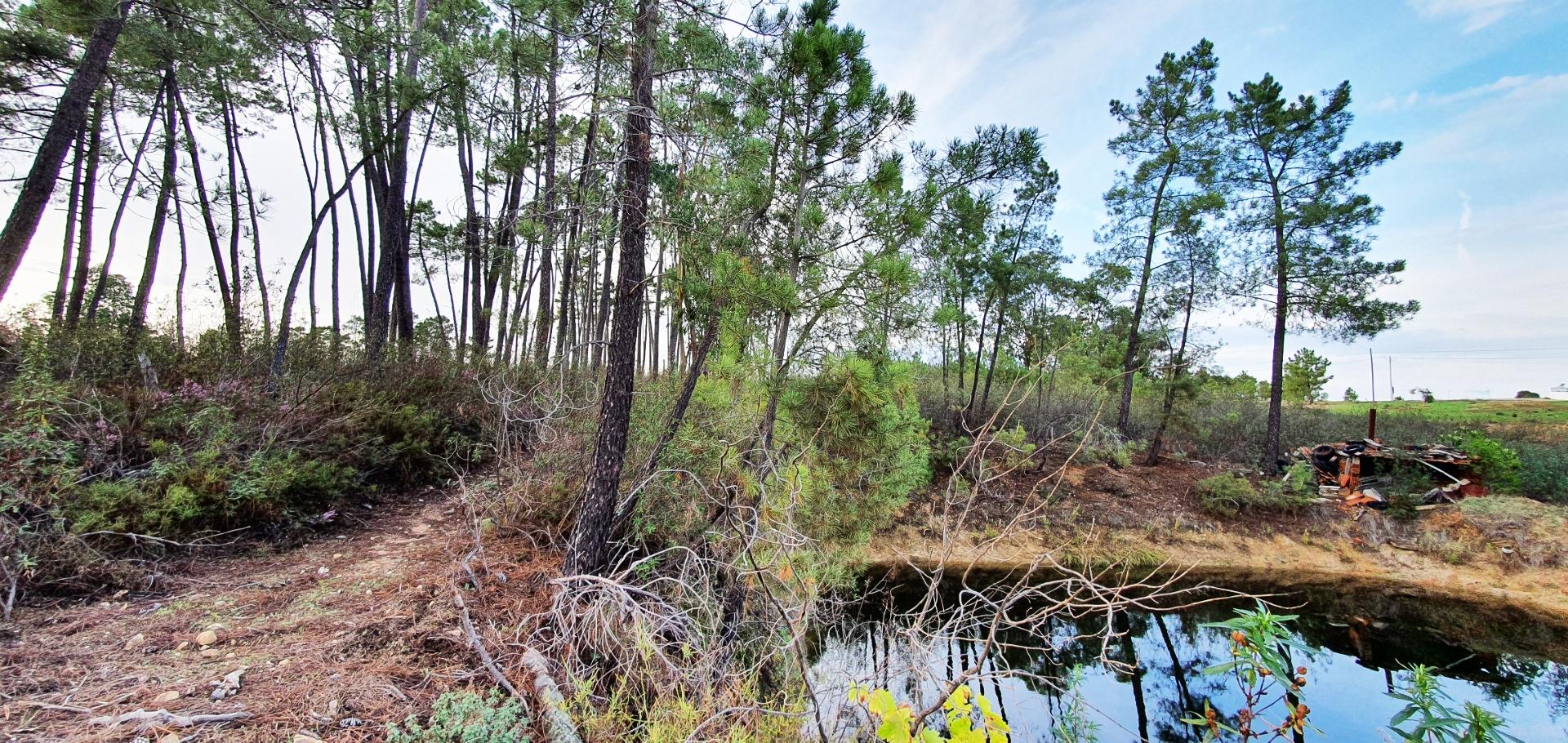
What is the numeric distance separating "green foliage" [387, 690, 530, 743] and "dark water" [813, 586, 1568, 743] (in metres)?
1.77

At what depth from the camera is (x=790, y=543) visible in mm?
2674

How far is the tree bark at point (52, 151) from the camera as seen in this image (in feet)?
15.8

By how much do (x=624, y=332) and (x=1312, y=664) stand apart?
300 inches

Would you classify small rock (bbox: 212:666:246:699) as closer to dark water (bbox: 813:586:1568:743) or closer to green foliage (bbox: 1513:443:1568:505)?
dark water (bbox: 813:586:1568:743)

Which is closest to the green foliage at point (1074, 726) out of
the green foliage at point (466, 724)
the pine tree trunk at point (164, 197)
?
the green foliage at point (466, 724)

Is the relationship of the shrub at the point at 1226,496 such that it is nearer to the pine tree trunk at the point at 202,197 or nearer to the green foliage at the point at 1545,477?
the green foliage at the point at 1545,477

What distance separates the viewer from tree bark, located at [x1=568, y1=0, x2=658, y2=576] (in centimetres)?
372

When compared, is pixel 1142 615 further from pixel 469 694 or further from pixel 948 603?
pixel 469 694

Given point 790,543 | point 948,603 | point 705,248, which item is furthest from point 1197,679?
point 705,248

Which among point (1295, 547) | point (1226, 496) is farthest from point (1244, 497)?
point (1295, 547)

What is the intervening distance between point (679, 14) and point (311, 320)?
8.98 metres

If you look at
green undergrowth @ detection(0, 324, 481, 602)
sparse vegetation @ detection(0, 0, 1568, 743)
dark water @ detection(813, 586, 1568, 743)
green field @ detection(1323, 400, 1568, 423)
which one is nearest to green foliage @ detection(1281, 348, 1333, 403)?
green field @ detection(1323, 400, 1568, 423)

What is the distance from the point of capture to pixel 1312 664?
5520 mm

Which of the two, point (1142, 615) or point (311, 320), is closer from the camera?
point (1142, 615)
